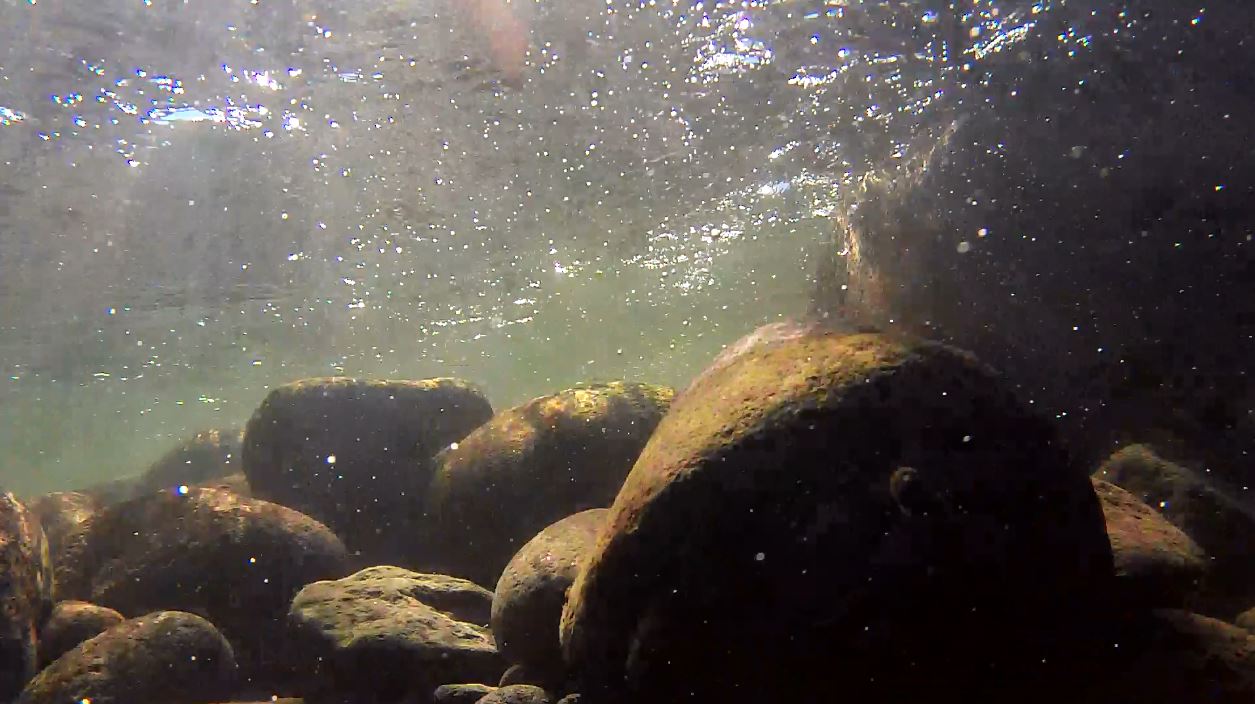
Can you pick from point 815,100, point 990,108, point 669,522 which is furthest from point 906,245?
point 669,522

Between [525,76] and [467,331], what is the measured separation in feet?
71.3

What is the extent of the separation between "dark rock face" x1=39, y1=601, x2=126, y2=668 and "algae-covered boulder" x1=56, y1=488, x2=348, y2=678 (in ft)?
1.44

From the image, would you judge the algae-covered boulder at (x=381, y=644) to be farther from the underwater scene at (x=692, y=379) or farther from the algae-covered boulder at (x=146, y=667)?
the algae-covered boulder at (x=146, y=667)

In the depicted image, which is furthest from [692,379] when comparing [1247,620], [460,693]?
[1247,620]

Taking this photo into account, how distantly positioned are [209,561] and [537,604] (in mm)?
4060

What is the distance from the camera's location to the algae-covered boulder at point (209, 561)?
712 cm

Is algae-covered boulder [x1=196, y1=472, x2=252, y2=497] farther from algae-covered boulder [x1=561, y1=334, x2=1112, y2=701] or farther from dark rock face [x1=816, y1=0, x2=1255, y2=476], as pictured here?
dark rock face [x1=816, y1=0, x2=1255, y2=476]

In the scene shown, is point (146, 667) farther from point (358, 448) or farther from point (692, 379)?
point (692, 379)

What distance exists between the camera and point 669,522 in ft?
13.3

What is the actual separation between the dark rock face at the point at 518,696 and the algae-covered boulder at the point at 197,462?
14963mm

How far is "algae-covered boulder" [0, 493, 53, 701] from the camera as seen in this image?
572cm

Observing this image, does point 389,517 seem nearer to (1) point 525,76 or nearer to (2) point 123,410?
(1) point 525,76

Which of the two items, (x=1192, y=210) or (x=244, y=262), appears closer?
(x=1192, y=210)

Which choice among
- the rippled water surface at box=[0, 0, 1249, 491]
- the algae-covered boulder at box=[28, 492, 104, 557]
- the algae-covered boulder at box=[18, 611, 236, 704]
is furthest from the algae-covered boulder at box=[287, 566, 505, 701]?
the rippled water surface at box=[0, 0, 1249, 491]
